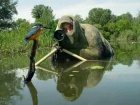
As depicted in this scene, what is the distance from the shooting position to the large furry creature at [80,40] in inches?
361

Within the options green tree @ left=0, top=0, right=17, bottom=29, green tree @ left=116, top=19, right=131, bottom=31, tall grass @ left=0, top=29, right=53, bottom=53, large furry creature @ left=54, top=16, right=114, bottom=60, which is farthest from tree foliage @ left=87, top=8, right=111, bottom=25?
large furry creature @ left=54, top=16, right=114, bottom=60

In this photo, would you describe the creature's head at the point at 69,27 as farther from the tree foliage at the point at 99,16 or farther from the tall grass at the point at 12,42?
the tree foliage at the point at 99,16

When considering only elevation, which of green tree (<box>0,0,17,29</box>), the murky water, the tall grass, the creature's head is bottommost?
the murky water

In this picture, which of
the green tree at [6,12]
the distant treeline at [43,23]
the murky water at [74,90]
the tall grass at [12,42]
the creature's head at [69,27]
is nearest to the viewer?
the murky water at [74,90]

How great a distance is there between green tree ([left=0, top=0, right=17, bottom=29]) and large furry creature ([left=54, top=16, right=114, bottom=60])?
23342 mm

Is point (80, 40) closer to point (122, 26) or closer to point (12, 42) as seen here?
point (12, 42)

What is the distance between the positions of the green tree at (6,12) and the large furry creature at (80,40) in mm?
23342

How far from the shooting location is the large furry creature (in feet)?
30.1

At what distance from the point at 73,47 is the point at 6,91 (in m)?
5.19

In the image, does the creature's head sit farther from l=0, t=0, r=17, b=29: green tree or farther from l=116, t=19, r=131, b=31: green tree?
l=116, t=19, r=131, b=31: green tree

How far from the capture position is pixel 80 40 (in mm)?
9656

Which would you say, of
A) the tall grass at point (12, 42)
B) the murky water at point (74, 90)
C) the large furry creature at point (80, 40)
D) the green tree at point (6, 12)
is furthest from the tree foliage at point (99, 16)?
the murky water at point (74, 90)

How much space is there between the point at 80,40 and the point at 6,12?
80.4 feet

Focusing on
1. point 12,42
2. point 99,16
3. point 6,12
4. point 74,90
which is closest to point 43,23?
point 12,42
